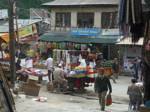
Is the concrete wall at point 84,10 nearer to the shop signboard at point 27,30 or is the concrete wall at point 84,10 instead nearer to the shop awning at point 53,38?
the shop awning at point 53,38

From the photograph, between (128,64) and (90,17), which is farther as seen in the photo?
(90,17)

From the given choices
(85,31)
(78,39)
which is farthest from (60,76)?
(85,31)

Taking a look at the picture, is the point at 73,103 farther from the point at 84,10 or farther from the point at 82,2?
the point at 82,2

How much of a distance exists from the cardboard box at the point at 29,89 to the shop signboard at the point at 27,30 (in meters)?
19.0

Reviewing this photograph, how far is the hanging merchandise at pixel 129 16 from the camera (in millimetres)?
6137

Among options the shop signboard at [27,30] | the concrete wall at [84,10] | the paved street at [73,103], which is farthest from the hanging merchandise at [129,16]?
the shop signboard at [27,30]

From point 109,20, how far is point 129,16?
76.7 ft

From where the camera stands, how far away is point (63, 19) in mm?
31922

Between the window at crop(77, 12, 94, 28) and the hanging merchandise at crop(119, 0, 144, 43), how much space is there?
2406 centimetres

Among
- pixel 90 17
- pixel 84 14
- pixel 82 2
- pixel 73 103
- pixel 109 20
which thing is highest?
pixel 82 2

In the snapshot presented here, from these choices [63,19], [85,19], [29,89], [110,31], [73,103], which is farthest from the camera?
[63,19]

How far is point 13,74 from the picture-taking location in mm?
15016

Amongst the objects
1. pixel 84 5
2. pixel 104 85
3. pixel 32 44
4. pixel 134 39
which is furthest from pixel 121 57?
pixel 134 39

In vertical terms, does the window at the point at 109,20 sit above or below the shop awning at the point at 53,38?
above
